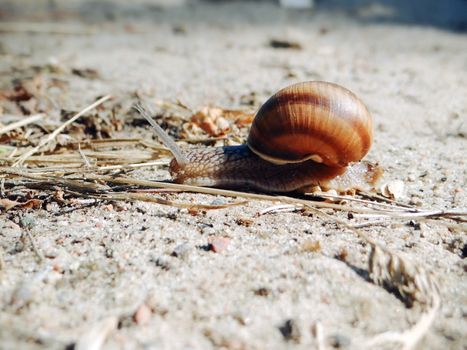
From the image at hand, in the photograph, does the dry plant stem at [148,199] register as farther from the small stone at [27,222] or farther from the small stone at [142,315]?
the small stone at [142,315]

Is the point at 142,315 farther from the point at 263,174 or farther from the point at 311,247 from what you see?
the point at 263,174

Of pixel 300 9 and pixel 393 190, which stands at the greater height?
pixel 300 9

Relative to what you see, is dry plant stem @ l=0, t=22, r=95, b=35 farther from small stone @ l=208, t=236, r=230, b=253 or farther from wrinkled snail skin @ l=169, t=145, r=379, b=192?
small stone @ l=208, t=236, r=230, b=253

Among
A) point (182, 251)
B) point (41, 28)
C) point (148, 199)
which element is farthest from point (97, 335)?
point (41, 28)

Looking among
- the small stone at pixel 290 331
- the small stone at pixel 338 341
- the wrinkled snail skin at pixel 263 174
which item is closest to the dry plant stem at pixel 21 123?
the wrinkled snail skin at pixel 263 174

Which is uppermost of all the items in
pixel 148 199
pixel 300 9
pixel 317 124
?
pixel 300 9

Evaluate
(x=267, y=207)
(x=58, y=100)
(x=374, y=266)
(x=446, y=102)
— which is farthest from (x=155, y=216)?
(x=446, y=102)

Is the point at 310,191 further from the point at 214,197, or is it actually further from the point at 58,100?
the point at 58,100

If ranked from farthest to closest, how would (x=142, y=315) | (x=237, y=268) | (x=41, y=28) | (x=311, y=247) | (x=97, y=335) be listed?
(x=41, y=28), (x=311, y=247), (x=237, y=268), (x=142, y=315), (x=97, y=335)
